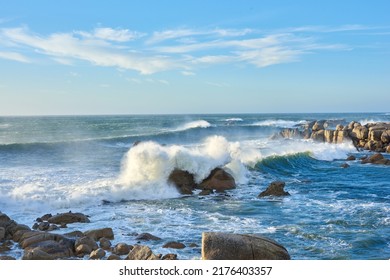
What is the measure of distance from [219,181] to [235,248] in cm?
1045

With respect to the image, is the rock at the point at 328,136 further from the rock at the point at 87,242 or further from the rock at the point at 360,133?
the rock at the point at 87,242

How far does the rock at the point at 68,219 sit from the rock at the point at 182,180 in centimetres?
524

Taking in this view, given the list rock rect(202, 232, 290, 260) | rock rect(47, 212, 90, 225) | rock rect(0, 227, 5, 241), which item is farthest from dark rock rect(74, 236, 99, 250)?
rock rect(202, 232, 290, 260)

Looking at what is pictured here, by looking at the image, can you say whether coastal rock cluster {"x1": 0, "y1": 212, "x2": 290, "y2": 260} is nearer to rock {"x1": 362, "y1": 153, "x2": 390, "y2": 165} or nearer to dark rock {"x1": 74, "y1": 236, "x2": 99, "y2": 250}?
dark rock {"x1": 74, "y1": 236, "x2": 99, "y2": 250}

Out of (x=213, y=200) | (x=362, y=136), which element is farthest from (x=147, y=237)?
(x=362, y=136)

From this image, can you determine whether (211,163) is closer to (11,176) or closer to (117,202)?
(117,202)

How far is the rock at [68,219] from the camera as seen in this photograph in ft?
39.9

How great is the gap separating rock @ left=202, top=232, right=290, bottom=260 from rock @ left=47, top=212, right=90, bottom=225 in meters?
6.04

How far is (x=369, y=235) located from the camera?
10.7 meters

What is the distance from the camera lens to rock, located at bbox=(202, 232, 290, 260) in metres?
7.18

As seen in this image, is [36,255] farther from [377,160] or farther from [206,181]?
[377,160]

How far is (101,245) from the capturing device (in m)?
9.82

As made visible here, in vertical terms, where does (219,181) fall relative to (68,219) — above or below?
above
